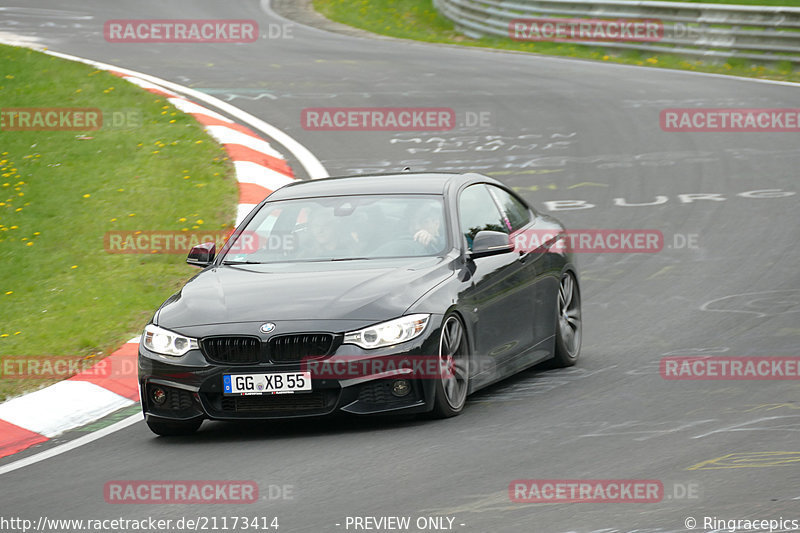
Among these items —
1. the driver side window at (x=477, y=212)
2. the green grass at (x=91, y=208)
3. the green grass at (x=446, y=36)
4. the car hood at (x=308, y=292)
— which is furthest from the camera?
the green grass at (x=446, y=36)

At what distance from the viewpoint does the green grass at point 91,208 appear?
36.3 ft

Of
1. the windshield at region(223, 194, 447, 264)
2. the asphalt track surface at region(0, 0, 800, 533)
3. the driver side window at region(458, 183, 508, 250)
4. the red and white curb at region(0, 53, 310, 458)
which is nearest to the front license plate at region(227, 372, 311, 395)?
the asphalt track surface at region(0, 0, 800, 533)

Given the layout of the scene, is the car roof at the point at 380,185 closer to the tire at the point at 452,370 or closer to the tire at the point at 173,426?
the tire at the point at 452,370

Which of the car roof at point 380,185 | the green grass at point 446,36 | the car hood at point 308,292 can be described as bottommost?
the green grass at point 446,36

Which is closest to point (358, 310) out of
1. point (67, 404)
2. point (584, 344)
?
point (67, 404)

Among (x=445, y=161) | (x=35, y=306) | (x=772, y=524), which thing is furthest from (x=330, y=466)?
(x=445, y=161)

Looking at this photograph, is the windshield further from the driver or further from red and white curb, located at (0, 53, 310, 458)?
red and white curb, located at (0, 53, 310, 458)

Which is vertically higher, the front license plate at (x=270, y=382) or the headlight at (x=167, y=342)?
the headlight at (x=167, y=342)

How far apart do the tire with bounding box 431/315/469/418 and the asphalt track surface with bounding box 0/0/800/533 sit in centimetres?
11

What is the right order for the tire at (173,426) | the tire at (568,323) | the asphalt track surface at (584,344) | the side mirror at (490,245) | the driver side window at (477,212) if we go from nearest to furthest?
the asphalt track surface at (584,344) → the tire at (173,426) → the side mirror at (490,245) → the driver side window at (477,212) → the tire at (568,323)

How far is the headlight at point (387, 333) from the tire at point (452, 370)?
0.64ft

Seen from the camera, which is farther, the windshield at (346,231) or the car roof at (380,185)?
the car roof at (380,185)

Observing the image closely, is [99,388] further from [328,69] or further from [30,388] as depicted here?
[328,69]

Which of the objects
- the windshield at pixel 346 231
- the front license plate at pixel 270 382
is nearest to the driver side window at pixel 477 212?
the windshield at pixel 346 231
